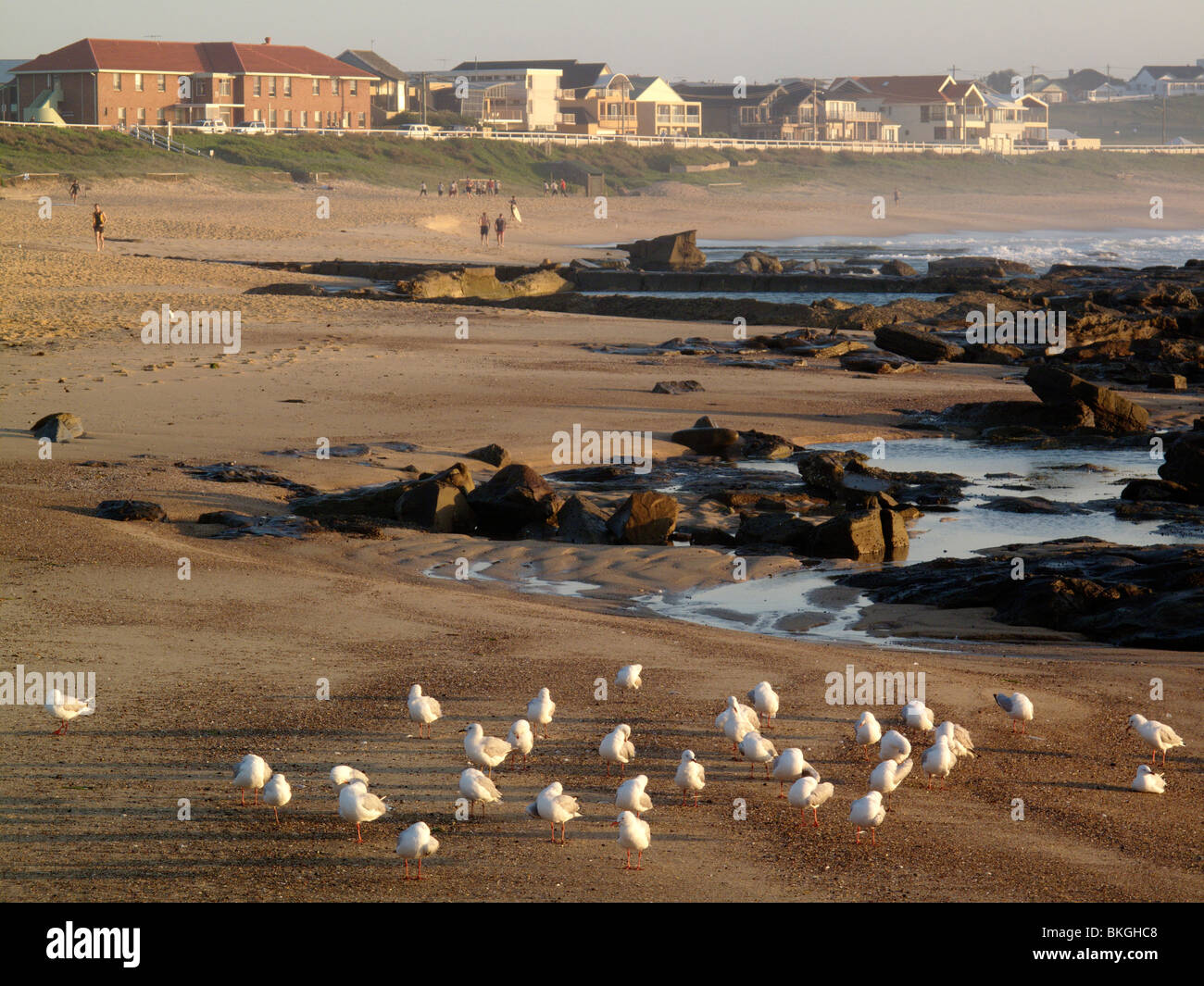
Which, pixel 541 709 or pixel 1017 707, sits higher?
pixel 541 709

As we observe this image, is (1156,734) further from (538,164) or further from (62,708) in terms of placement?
(538,164)

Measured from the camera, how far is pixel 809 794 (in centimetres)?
684

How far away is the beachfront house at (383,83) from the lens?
398 feet

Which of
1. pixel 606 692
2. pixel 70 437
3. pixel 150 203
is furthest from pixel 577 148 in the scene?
pixel 606 692

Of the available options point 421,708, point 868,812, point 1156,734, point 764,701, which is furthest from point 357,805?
point 1156,734

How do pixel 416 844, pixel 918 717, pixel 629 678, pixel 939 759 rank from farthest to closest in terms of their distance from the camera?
1. pixel 629 678
2. pixel 918 717
3. pixel 939 759
4. pixel 416 844

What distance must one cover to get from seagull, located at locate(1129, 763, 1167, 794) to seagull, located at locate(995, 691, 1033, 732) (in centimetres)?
86

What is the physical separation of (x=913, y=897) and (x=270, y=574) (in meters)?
7.11

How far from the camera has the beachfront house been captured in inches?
4779

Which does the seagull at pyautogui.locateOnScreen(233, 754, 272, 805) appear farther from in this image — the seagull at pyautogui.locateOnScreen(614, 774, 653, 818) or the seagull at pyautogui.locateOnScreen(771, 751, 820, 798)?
the seagull at pyautogui.locateOnScreen(771, 751, 820, 798)

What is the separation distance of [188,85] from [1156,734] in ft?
310

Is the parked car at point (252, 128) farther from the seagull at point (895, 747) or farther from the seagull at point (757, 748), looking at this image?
the seagull at point (895, 747)

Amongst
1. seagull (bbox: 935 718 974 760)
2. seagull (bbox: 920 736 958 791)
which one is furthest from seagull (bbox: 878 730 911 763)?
seagull (bbox: 935 718 974 760)

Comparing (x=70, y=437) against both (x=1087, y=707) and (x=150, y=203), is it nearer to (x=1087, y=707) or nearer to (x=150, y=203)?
(x=1087, y=707)
